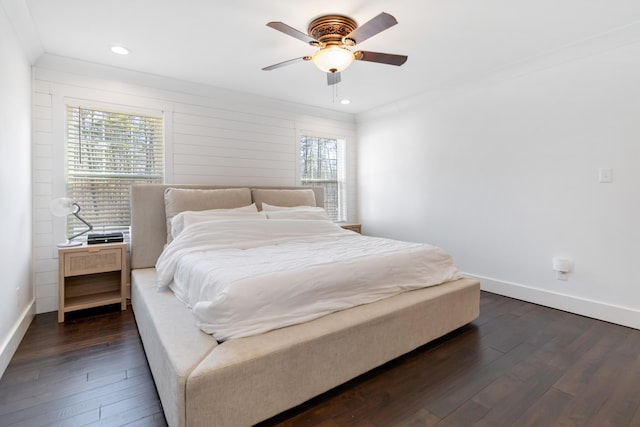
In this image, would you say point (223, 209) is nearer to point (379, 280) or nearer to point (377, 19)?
point (379, 280)

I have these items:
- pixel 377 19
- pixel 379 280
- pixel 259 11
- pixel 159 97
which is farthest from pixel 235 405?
pixel 159 97

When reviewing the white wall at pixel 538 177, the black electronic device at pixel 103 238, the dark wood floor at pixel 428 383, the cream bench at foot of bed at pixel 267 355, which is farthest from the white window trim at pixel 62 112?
the white wall at pixel 538 177

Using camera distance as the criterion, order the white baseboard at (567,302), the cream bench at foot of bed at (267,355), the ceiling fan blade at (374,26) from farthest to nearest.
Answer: the white baseboard at (567,302), the ceiling fan blade at (374,26), the cream bench at foot of bed at (267,355)

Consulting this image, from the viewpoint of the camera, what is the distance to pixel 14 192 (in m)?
2.36

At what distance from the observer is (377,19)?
191 centimetres

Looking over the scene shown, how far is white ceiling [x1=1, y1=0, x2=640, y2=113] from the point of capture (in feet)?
7.34

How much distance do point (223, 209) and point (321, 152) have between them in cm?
217

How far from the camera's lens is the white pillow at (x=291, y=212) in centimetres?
347

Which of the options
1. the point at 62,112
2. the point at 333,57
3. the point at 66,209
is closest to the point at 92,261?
the point at 66,209

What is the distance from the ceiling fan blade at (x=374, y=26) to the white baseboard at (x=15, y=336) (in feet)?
10.3

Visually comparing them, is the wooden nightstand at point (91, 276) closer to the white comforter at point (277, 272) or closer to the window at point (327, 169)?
the white comforter at point (277, 272)

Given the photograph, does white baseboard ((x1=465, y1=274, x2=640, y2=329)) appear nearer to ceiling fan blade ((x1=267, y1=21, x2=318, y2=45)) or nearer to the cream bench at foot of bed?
the cream bench at foot of bed

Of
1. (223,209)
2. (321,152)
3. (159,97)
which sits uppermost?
(159,97)

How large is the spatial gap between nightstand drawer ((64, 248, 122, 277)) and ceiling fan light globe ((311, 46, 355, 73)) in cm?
258
